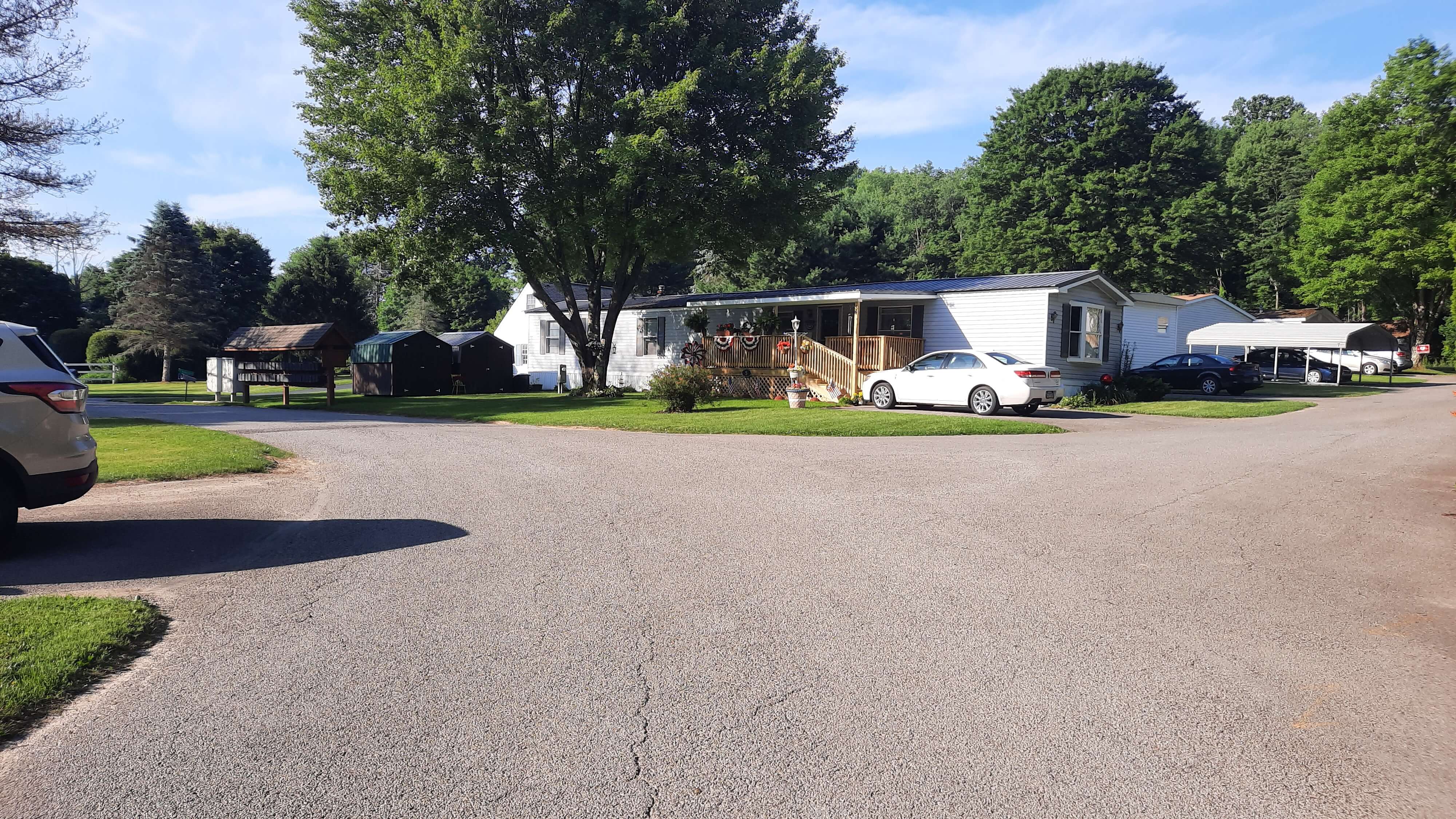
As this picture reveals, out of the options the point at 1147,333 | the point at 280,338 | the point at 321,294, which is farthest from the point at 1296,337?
the point at 321,294

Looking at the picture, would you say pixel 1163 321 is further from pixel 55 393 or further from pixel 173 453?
pixel 55 393

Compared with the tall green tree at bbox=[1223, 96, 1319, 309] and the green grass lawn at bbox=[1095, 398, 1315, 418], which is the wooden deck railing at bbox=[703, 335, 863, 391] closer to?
the green grass lawn at bbox=[1095, 398, 1315, 418]

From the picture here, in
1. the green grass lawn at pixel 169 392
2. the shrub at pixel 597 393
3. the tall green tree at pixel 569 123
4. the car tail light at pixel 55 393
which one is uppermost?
the tall green tree at pixel 569 123

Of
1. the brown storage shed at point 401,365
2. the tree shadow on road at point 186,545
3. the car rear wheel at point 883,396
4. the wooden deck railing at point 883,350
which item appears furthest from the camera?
the brown storage shed at point 401,365

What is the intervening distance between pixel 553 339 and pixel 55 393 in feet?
103

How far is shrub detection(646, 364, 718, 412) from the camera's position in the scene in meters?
20.9

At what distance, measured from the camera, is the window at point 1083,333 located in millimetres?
25188

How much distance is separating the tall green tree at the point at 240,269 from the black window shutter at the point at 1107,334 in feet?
176

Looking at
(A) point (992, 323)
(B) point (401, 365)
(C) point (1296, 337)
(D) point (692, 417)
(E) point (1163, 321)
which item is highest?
(E) point (1163, 321)

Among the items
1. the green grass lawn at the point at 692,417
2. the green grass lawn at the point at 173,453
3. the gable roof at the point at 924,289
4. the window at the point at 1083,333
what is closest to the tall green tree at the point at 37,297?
the green grass lawn at the point at 692,417

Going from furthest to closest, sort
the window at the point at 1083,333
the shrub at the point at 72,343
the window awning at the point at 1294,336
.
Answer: the shrub at the point at 72,343
the window awning at the point at 1294,336
the window at the point at 1083,333

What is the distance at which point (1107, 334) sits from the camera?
2711 centimetres

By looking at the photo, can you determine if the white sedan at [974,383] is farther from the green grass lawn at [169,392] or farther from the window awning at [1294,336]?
the window awning at [1294,336]

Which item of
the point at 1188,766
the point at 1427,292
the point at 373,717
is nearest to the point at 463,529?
the point at 373,717
